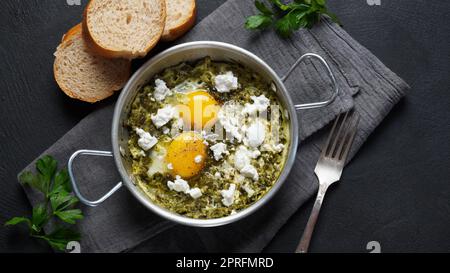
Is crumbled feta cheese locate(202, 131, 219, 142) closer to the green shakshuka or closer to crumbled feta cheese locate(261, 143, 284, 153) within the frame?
the green shakshuka

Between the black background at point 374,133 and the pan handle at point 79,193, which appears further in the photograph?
the black background at point 374,133

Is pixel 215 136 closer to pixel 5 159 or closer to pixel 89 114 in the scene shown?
pixel 89 114

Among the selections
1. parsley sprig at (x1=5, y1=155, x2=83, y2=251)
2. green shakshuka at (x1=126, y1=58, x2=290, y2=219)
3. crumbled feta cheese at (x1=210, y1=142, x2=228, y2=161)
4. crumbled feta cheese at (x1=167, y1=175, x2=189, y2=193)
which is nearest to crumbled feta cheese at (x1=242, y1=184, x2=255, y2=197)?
green shakshuka at (x1=126, y1=58, x2=290, y2=219)

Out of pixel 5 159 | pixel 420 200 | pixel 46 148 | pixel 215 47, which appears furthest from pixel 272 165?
pixel 5 159

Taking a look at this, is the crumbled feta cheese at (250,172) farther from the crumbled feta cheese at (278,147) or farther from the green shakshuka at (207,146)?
the crumbled feta cheese at (278,147)

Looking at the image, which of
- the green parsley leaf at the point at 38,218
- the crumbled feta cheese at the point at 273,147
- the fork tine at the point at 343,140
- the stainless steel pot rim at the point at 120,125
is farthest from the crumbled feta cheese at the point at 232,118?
the green parsley leaf at the point at 38,218

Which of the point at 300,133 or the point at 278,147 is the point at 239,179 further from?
the point at 300,133

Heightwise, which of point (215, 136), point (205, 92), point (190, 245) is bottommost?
point (190, 245)
